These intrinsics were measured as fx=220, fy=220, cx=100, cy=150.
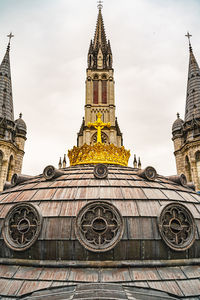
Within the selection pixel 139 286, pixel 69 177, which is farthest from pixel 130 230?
pixel 69 177

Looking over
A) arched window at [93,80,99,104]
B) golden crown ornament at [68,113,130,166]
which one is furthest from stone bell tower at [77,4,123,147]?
golden crown ornament at [68,113,130,166]

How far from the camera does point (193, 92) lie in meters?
39.2

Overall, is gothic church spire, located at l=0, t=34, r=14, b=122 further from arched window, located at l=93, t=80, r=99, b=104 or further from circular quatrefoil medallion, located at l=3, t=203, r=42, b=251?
arched window, located at l=93, t=80, r=99, b=104

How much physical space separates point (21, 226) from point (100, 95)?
246 feet

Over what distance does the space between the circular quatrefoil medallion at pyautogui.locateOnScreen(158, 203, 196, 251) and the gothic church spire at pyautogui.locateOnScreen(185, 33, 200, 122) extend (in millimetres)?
31427

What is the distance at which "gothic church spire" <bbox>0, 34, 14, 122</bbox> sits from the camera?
1482 inches

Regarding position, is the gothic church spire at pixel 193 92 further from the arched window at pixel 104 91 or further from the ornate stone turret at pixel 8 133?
the arched window at pixel 104 91

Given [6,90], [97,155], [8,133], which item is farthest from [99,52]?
[97,155]

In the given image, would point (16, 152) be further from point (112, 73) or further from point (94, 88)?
point (112, 73)

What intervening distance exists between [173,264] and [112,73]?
83119mm

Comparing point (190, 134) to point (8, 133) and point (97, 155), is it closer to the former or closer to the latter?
point (97, 155)

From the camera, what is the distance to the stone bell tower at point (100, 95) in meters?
72.5

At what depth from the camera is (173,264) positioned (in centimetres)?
813

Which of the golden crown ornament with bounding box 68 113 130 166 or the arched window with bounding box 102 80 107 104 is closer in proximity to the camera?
the golden crown ornament with bounding box 68 113 130 166
